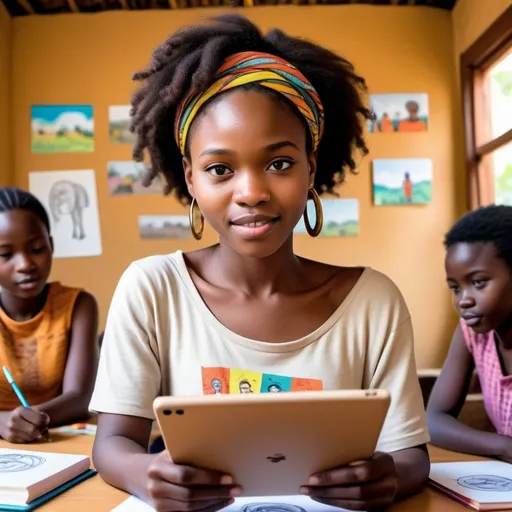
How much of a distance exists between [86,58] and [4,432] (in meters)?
2.43

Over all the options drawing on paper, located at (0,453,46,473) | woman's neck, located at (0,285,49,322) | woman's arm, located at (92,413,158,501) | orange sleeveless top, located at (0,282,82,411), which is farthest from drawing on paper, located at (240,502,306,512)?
woman's neck, located at (0,285,49,322)

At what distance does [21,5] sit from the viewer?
9.86 feet

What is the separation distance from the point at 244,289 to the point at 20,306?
32.1 inches

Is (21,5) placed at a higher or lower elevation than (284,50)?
higher

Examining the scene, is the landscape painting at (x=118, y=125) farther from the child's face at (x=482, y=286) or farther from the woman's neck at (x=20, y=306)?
the child's face at (x=482, y=286)

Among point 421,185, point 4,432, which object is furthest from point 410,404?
point 421,185

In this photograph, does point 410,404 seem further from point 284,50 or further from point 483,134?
point 483,134

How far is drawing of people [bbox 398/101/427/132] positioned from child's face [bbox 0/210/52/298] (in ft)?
6.91

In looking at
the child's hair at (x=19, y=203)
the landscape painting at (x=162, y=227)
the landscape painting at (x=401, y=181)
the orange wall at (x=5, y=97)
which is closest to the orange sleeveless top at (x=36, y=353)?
the child's hair at (x=19, y=203)

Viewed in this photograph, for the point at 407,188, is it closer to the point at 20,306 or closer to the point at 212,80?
the point at 20,306

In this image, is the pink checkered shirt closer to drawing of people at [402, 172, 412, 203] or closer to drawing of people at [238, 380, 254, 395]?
drawing of people at [238, 380, 254, 395]

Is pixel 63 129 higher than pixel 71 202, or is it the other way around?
A: pixel 63 129

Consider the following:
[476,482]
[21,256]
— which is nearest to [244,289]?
[476,482]

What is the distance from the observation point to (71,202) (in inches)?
119
